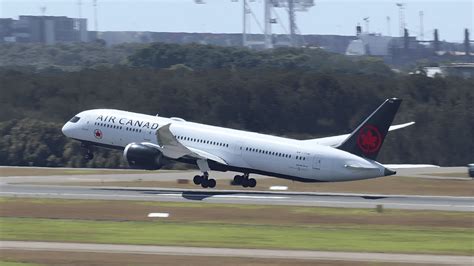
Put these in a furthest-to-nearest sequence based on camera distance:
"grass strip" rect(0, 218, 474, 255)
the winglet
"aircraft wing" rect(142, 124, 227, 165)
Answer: "aircraft wing" rect(142, 124, 227, 165), the winglet, "grass strip" rect(0, 218, 474, 255)

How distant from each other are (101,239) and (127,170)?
40.7 metres

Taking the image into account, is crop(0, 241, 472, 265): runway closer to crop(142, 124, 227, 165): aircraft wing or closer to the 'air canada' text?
crop(142, 124, 227, 165): aircraft wing

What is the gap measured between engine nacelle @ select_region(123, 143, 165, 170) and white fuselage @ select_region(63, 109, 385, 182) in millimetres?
2808

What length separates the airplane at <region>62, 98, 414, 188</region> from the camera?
6644 centimetres

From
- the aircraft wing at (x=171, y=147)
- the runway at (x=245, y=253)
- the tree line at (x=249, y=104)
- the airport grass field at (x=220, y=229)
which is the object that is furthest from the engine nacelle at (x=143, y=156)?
the tree line at (x=249, y=104)

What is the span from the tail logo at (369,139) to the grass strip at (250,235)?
592 inches

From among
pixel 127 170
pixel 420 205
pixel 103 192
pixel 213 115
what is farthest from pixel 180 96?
pixel 420 205

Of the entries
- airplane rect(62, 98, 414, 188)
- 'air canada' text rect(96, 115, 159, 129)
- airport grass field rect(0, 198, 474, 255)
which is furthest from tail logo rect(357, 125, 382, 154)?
'air canada' text rect(96, 115, 159, 129)

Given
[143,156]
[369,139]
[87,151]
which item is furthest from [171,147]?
[369,139]

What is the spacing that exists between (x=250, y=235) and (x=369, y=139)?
66.4 feet

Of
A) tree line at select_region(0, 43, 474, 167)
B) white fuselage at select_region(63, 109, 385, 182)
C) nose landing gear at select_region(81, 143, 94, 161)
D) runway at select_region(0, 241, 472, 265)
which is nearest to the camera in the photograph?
runway at select_region(0, 241, 472, 265)

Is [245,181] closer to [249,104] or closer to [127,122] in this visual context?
A: [127,122]

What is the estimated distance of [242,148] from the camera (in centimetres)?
7100

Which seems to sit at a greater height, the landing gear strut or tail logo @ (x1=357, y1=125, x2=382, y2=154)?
tail logo @ (x1=357, y1=125, x2=382, y2=154)
